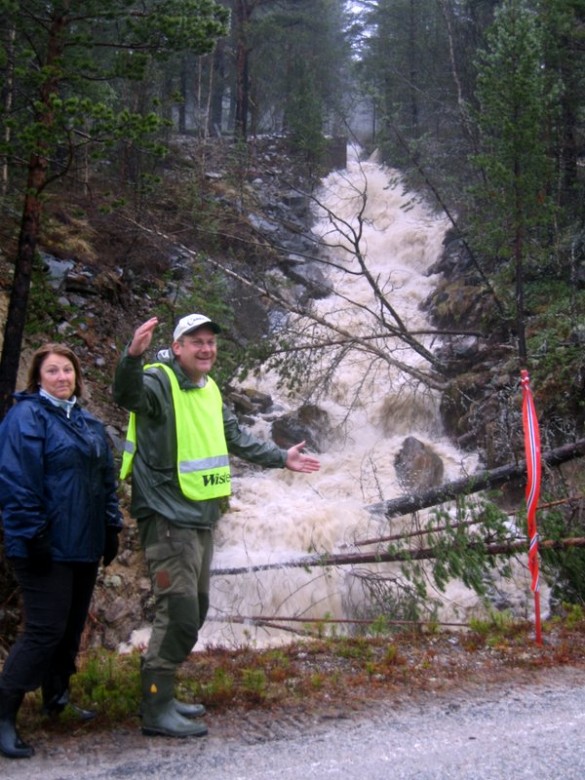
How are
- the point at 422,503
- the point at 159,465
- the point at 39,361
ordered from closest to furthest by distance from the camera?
the point at 159,465, the point at 39,361, the point at 422,503

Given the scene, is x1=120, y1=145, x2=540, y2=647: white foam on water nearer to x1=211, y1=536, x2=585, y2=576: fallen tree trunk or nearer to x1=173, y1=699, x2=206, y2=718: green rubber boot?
x1=211, y1=536, x2=585, y2=576: fallen tree trunk

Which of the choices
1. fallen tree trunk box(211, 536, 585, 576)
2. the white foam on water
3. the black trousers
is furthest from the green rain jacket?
fallen tree trunk box(211, 536, 585, 576)

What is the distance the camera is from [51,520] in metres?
3.99

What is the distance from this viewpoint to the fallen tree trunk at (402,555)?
7266 millimetres

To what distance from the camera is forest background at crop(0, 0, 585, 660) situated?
9.36 m

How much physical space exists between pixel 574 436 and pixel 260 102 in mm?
28944

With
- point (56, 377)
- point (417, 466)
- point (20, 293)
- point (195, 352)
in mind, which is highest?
point (20, 293)

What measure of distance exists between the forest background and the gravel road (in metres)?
3.28

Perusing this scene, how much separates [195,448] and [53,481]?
743 mm

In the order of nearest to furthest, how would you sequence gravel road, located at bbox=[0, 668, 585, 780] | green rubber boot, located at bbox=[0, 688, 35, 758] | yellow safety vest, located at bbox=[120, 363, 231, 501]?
gravel road, located at bbox=[0, 668, 585, 780] → green rubber boot, located at bbox=[0, 688, 35, 758] → yellow safety vest, located at bbox=[120, 363, 231, 501]

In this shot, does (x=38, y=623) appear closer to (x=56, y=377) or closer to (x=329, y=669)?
(x=56, y=377)

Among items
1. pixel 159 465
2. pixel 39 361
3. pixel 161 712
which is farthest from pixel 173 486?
pixel 161 712

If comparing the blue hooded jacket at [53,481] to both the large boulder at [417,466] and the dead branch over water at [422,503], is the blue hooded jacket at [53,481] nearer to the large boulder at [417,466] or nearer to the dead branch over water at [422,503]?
the dead branch over water at [422,503]

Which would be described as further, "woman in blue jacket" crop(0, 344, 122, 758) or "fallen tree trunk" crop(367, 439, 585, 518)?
"fallen tree trunk" crop(367, 439, 585, 518)
